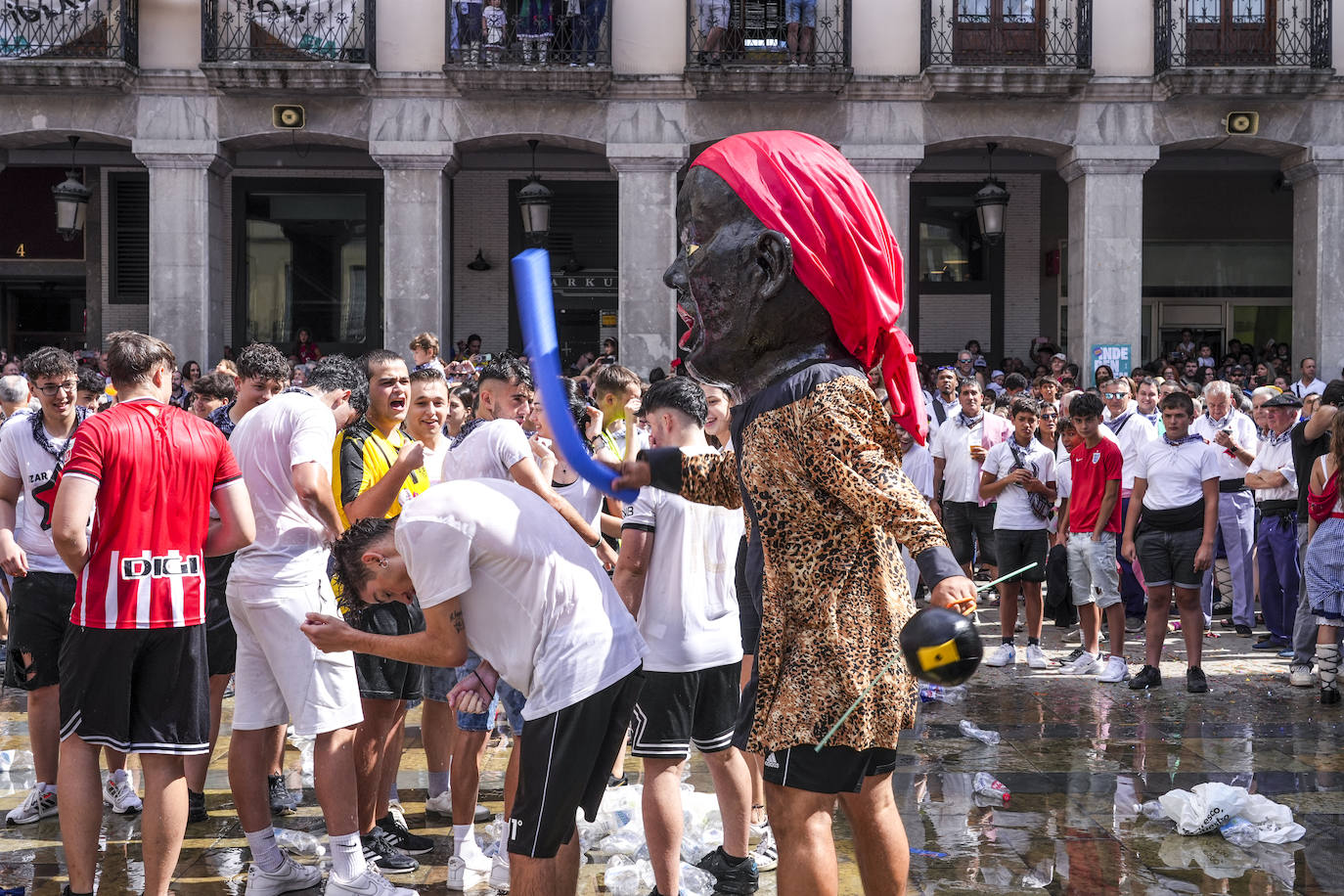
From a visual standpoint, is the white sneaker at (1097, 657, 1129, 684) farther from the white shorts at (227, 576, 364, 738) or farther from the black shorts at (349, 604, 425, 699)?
the white shorts at (227, 576, 364, 738)

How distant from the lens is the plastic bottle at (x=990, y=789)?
20.1 feet

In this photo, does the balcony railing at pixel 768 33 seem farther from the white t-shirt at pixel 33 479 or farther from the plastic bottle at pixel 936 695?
the white t-shirt at pixel 33 479

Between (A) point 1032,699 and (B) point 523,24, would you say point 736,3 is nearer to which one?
(B) point 523,24

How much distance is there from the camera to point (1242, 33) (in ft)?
60.7

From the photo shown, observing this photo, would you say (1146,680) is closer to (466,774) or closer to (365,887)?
(466,774)

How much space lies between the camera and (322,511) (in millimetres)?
5047

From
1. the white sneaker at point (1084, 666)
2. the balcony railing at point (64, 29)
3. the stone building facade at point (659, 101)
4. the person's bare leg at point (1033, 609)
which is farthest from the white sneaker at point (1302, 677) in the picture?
the balcony railing at point (64, 29)

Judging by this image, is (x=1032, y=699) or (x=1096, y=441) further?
(x=1096, y=441)

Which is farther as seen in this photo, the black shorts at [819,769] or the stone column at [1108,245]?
the stone column at [1108,245]

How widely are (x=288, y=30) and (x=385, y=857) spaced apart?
15.5m

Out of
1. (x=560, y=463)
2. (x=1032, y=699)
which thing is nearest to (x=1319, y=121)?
(x=1032, y=699)

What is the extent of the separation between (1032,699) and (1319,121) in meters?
13.5

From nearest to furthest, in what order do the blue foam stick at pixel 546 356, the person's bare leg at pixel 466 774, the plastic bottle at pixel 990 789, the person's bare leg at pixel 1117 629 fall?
the blue foam stick at pixel 546 356 < the person's bare leg at pixel 466 774 < the plastic bottle at pixel 990 789 < the person's bare leg at pixel 1117 629

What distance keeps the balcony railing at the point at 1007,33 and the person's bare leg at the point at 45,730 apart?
15072 mm
